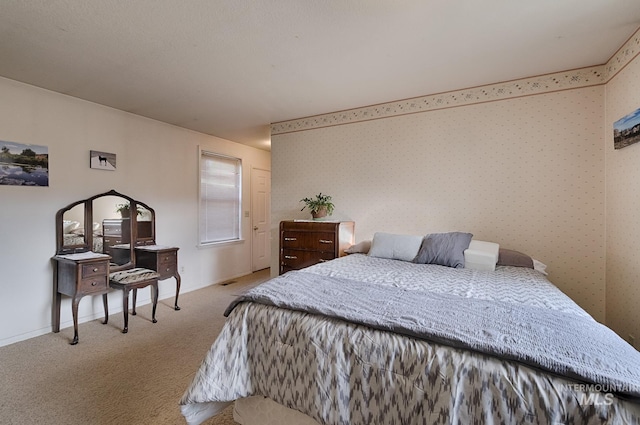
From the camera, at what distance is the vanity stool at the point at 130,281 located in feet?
9.14

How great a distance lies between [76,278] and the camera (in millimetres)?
2586

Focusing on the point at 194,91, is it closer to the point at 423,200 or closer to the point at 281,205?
the point at 281,205

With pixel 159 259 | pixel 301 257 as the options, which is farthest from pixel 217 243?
pixel 301 257

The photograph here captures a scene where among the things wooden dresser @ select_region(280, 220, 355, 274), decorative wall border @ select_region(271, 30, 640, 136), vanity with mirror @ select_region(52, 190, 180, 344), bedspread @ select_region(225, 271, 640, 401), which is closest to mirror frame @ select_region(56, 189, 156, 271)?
vanity with mirror @ select_region(52, 190, 180, 344)

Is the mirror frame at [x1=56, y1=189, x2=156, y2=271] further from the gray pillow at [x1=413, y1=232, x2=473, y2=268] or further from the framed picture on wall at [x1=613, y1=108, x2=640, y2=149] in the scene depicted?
the framed picture on wall at [x1=613, y1=108, x2=640, y2=149]

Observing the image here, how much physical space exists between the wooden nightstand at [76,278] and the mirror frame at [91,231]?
0.41 feet

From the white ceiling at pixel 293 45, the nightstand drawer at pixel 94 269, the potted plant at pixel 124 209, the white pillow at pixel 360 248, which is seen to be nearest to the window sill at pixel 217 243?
the potted plant at pixel 124 209

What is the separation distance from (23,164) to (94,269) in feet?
3.96

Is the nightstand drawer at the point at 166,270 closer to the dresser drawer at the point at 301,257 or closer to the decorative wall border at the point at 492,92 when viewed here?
the dresser drawer at the point at 301,257

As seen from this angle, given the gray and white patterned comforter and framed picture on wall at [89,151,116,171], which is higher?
framed picture on wall at [89,151,116,171]

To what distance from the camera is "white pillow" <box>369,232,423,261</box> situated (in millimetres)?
2715

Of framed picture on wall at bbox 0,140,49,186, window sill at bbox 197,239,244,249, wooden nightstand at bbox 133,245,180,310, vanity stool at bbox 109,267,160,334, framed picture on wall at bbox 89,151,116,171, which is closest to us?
framed picture on wall at bbox 0,140,49,186

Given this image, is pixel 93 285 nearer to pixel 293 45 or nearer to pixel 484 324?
pixel 293 45

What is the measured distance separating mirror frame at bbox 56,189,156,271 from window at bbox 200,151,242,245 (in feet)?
3.04
